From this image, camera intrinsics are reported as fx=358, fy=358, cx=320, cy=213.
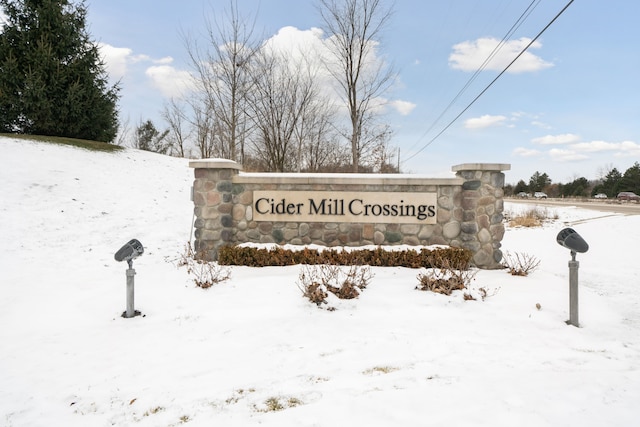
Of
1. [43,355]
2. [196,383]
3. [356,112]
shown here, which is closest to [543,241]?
[356,112]

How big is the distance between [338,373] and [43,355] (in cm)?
289

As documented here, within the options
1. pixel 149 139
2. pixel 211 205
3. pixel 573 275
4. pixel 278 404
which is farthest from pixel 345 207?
pixel 149 139

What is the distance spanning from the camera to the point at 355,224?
6852 mm

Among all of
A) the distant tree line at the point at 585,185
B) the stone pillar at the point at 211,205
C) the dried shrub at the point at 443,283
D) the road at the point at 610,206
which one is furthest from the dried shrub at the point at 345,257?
the distant tree line at the point at 585,185

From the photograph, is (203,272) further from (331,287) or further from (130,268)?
(331,287)

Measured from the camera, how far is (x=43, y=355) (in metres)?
3.49

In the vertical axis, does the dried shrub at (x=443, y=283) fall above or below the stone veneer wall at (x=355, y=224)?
below

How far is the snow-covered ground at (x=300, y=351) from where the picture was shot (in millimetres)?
2527

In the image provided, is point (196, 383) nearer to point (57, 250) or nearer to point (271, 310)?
point (271, 310)

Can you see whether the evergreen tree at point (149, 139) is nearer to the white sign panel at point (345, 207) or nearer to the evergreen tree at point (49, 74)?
the evergreen tree at point (49, 74)

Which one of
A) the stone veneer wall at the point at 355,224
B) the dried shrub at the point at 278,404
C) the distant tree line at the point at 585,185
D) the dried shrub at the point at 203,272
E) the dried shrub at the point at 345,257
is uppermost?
the distant tree line at the point at 585,185

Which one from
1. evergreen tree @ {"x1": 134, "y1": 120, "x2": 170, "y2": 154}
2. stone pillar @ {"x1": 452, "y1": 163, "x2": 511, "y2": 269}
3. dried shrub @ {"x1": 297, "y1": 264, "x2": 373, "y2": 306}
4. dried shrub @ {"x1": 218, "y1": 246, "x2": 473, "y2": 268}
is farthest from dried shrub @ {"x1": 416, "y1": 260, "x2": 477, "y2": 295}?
evergreen tree @ {"x1": 134, "y1": 120, "x2": 170, "y2": 154}

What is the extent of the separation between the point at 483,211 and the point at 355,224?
92.8 inches

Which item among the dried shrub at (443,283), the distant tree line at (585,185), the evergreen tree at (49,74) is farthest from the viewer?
the distant tree line at (585,185)
